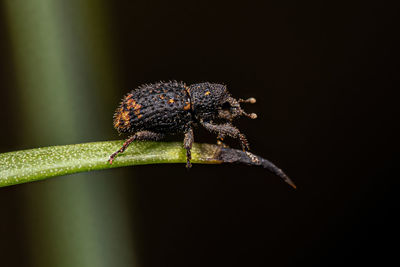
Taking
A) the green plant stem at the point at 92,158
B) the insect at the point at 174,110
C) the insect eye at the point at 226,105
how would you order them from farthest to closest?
the insect eye at the point at 226,105 → the insect at the point at 174,110 → the green plant stem at the point at 92,158

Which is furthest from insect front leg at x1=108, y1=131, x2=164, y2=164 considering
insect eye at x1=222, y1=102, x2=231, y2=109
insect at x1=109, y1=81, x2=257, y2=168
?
insect eye at x1=222, y1=102, x2=231, y2=109

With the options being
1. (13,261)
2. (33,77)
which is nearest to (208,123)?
(33,77)

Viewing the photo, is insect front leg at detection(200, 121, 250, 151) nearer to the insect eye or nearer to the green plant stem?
the insect eye

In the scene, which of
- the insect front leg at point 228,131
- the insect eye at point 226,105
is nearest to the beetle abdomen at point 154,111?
the insect front leg at point 228,131

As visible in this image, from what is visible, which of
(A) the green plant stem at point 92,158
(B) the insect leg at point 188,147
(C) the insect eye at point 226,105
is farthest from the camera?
(C) the insect eye at point 226,105

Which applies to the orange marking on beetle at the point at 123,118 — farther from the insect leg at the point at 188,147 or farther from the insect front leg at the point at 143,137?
the insect leg at the point at 188,147

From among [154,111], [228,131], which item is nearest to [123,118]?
[154,111]

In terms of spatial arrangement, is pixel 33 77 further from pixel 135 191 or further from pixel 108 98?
pixel 135 191

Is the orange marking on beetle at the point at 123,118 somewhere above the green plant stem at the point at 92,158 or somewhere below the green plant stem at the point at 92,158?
above
